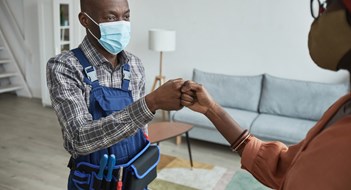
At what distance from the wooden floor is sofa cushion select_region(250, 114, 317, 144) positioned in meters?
0.42

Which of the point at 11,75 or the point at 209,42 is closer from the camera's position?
the point at 209,42

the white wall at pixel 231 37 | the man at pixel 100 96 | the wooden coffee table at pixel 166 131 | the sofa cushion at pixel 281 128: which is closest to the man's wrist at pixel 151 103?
the man at pixel 100 96

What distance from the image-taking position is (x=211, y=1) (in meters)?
4.20

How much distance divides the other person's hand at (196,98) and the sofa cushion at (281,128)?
2258mm

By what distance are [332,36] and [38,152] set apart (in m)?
3.46

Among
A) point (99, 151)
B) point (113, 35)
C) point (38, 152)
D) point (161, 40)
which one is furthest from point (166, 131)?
point (99, 151)

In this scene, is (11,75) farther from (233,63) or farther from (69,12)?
(233,63)

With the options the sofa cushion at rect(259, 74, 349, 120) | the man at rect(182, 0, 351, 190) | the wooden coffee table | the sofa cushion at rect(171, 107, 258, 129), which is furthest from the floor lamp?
the man at rect(182, 0, 351, 190)

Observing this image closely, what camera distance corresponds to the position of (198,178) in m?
3.11

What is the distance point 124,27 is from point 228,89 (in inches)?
108

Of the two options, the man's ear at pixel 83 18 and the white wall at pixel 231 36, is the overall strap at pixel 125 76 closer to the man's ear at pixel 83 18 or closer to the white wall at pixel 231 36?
the man's ear at pixel 83 18

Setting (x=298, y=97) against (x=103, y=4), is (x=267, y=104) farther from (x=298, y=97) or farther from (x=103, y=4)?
(x=103, y=4)

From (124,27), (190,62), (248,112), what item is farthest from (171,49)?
(124,27)

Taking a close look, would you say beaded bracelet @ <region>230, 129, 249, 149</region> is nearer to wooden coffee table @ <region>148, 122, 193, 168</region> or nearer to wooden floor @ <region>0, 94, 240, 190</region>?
wooden coffee table @ <region>148, 122, 193, 168</region>
